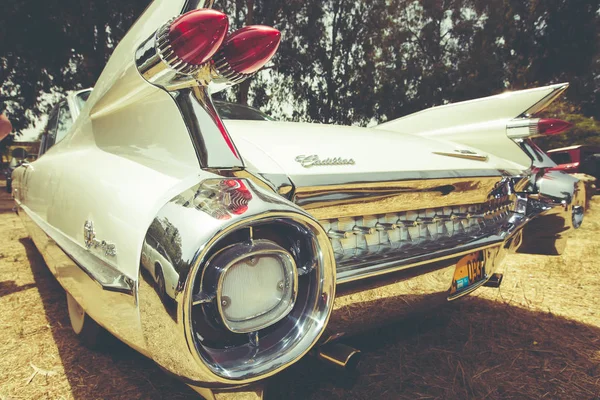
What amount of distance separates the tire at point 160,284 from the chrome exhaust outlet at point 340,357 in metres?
0.52

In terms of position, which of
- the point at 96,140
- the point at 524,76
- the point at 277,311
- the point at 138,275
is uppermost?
the point at 524,76

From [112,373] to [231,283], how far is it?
115 cm

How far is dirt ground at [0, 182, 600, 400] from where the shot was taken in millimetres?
1604

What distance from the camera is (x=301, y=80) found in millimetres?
13648

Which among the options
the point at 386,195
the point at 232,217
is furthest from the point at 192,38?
the point at 386,195

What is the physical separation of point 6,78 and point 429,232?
1483 cm

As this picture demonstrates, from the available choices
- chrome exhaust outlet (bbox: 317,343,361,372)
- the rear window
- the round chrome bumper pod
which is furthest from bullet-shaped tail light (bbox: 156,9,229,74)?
the rear window

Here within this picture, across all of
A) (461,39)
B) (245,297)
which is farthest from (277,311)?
(461,39)

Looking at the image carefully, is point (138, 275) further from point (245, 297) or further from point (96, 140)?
point (96, 140)

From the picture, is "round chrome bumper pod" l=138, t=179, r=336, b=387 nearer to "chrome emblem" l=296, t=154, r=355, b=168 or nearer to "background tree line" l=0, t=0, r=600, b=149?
"chrome emblem" l=296, t=154, r=355, b=168

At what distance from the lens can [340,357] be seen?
1.14m

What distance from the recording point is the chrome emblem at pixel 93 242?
1.09 meters

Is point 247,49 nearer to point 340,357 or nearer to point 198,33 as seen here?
point 198,33

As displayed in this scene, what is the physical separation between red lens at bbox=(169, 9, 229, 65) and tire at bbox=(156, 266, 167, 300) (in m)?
0.49
